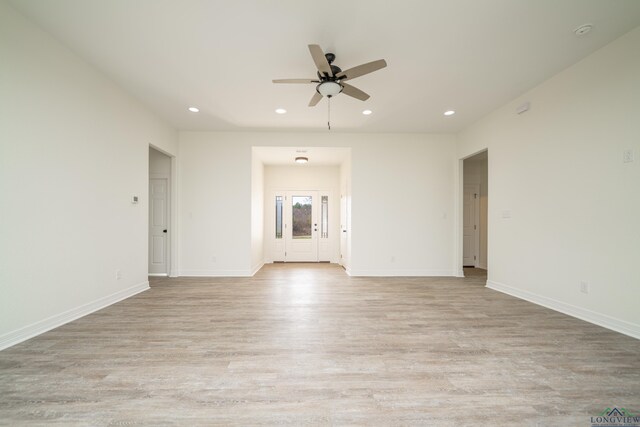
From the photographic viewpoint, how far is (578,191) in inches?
125

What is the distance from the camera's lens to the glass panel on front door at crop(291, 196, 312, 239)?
25.5ft

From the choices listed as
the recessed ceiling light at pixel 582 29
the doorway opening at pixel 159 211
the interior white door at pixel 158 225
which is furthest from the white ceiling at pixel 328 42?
the interior white door at pixel 158 225

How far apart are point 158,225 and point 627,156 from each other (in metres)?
7.31

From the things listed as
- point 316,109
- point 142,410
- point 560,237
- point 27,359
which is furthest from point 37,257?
point 560,237

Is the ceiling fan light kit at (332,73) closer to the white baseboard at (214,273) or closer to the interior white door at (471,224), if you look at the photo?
the white baseboard at (214,273)

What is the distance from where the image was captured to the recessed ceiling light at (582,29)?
2.53 m

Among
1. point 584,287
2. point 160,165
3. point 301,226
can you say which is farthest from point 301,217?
point 584,287

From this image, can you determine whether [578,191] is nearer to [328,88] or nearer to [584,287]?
[584,287]

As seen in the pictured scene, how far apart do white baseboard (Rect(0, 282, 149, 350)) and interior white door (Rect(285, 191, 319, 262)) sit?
4290mm

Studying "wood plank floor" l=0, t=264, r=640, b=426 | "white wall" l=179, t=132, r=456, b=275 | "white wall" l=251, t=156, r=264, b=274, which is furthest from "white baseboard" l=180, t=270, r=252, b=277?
"wood plank floor" l=0, t=264, r=640, b=426

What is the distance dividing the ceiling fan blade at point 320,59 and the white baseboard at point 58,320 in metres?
3.79

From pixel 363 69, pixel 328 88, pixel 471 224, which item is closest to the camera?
pixel 363 69

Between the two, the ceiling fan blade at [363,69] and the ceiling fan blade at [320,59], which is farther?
the ceiling fan blade at [363,69]

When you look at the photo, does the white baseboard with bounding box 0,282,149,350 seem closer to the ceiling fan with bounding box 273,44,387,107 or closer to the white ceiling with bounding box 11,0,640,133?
the white ceiling with bounding box 11,0,640,133
